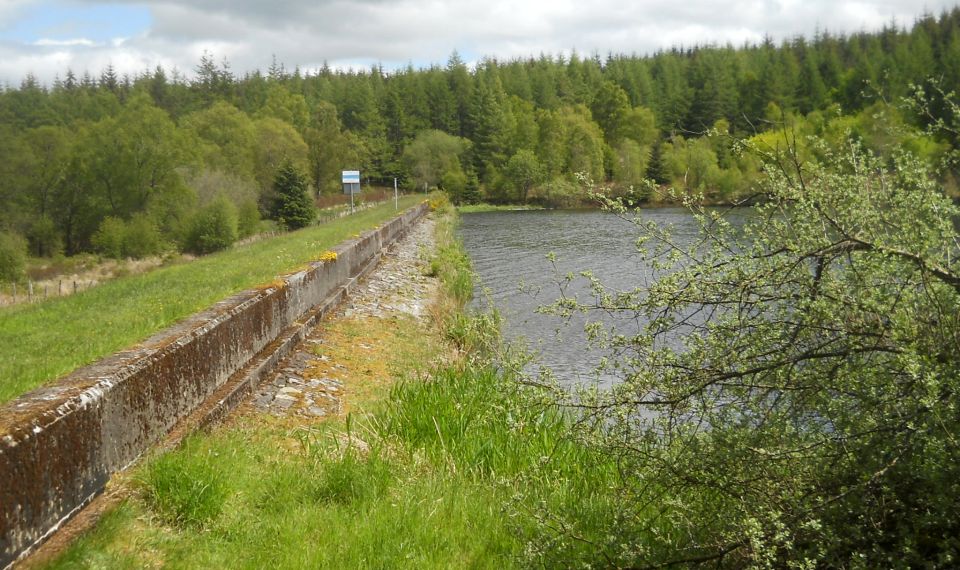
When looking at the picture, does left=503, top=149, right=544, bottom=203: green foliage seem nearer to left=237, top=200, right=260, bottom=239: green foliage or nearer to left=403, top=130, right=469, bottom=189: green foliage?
left=403, top=130, right=469, bottom=189: green foliage

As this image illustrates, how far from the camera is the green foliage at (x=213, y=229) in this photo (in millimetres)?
44781

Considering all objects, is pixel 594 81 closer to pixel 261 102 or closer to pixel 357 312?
pixel 261 102

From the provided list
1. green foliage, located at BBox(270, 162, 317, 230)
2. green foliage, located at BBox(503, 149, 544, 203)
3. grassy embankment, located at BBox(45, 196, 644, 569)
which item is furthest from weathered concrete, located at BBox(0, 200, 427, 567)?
green foliage, located at BBox(503, 149, 544, 203)

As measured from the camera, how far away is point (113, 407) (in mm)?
4445

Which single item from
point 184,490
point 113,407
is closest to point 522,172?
point 113,407

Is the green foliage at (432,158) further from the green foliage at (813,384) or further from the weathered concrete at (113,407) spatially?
the green foliage at (813,384)

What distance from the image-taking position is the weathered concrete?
11.4 ft

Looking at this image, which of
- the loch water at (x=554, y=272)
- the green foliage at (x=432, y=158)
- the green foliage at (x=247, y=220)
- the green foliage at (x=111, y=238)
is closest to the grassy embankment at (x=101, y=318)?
the loch water at (x=554, y=272)

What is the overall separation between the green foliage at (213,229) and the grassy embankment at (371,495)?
4016cm

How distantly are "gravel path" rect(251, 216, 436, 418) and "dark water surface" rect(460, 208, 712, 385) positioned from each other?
5.91 ft

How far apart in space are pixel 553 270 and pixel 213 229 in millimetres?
31098

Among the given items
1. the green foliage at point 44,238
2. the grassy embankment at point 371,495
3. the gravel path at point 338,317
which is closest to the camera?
the grassy embankment at point 371,495

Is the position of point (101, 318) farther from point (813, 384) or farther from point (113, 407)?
point (813, 384)

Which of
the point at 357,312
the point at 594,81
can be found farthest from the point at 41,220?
the point at 594,81
